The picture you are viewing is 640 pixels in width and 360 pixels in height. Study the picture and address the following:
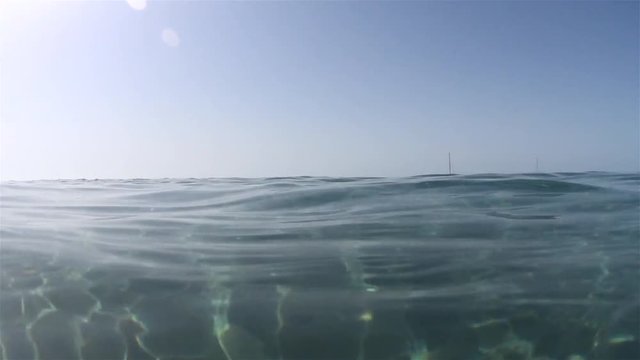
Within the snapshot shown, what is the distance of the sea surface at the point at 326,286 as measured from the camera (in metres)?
3.65

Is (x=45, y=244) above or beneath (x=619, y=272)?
above

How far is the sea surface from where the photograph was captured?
3.65 metres

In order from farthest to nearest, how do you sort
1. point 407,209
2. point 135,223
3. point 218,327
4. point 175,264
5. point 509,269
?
point 407,209 → point 135,223 → point 175,264 → point 509,269 → point 218,327

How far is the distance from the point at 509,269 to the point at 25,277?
587cm

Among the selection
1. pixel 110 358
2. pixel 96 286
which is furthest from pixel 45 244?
pixel 110 358

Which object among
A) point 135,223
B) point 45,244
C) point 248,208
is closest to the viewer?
point 45,244

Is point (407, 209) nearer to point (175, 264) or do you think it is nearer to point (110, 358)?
point (175, 264)

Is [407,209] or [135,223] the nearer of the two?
[135,223]

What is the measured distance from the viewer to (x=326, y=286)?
4633 millimetres

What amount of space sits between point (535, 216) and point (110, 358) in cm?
757

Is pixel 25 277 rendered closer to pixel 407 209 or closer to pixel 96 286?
pixel 96 286

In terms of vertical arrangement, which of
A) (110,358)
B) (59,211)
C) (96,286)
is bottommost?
(110,358)

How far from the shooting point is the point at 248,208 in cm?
964

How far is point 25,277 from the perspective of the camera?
5027 millimetres
